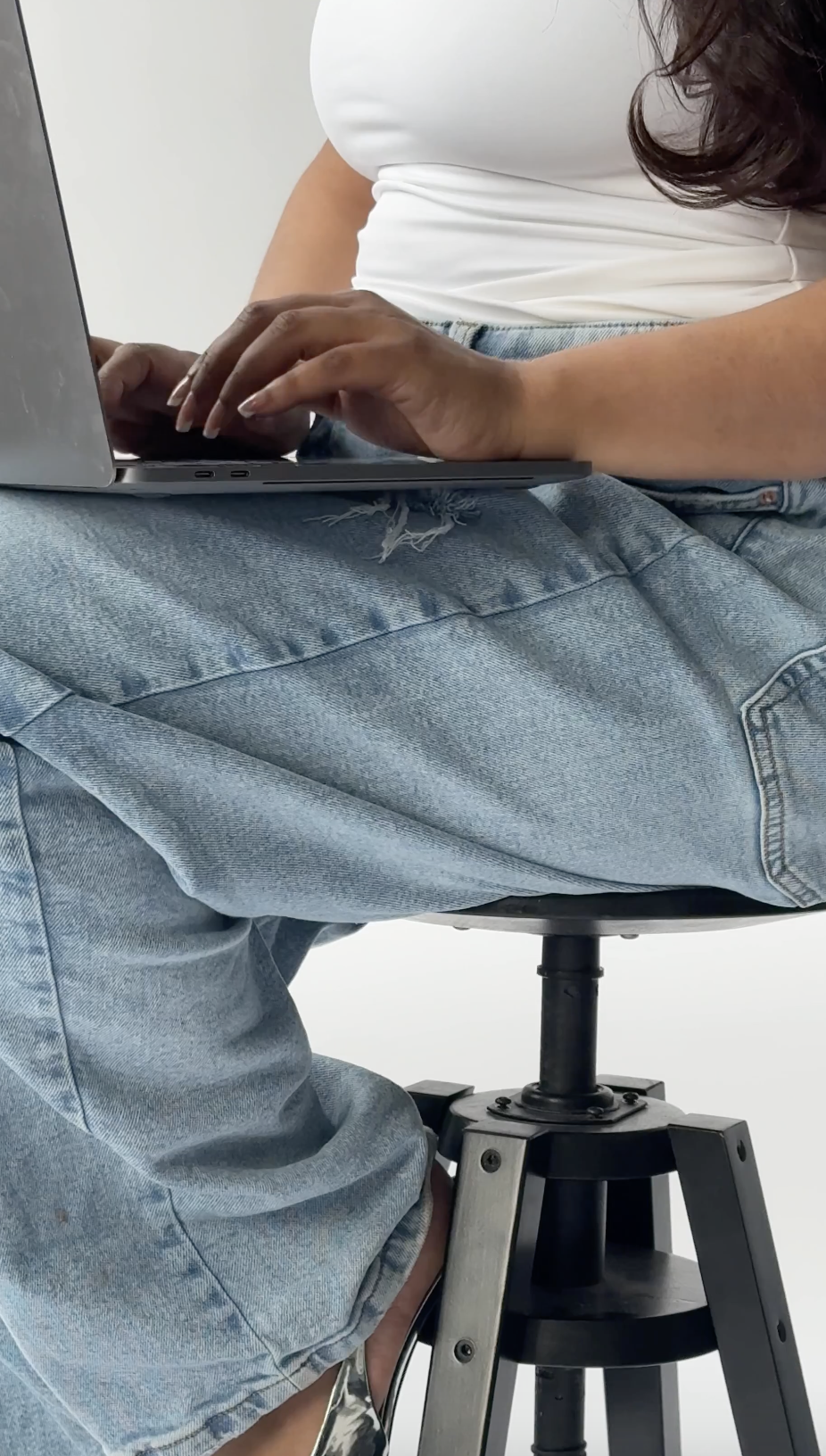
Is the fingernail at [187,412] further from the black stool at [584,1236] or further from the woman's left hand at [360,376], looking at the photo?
the black stool at [584,1236]

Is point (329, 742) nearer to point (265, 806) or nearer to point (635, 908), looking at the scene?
point (265, 806)

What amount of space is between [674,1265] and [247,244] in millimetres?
2534

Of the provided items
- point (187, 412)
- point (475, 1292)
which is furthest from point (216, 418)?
point (475, 1292)

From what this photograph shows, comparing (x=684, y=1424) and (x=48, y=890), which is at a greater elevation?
(x=48, y=890)

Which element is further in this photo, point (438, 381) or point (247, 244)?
point (247, 244)

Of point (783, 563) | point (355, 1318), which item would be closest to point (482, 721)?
point (783, 563)

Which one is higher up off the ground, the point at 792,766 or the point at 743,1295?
the point at 792,766

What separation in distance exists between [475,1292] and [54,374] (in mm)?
462

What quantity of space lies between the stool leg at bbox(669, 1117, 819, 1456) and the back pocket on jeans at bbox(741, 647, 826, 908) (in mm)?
182

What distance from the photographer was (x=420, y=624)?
68cm

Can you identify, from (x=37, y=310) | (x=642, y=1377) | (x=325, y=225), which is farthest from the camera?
(x=325, y=225)

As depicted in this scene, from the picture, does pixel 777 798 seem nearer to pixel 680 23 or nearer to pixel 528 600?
pixel 528 600

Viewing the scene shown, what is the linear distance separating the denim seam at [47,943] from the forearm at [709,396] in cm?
26

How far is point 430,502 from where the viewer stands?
723 millimetres
